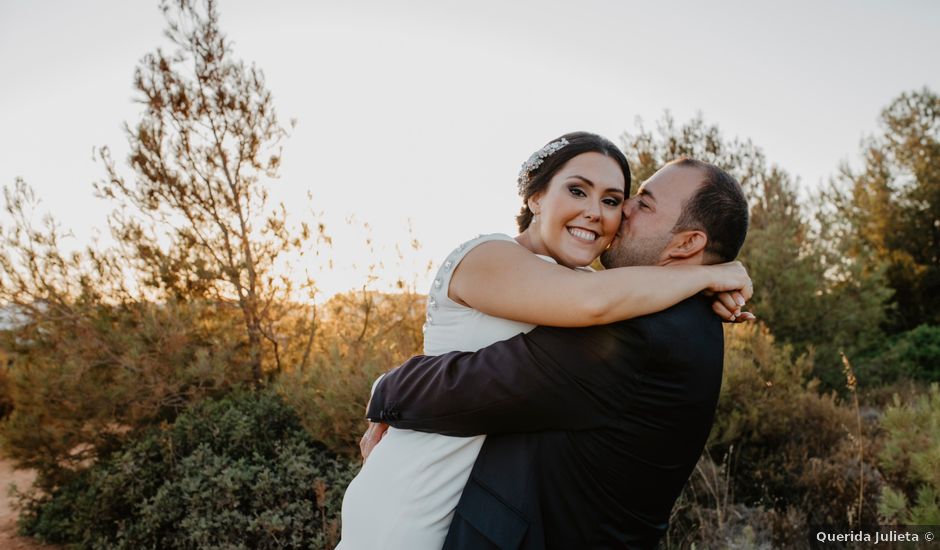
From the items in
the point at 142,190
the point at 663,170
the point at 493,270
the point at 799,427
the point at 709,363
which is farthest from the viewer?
the point at 142,190

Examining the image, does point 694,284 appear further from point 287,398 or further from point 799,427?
point 799,427

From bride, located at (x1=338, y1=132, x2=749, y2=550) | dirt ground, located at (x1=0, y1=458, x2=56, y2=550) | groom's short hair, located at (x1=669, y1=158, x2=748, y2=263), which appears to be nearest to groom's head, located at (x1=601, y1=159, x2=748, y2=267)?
groom's short hair, located at (x1=669, y1=158, x2=748, y2=263)

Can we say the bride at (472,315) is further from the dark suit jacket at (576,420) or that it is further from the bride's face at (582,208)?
the bride's face at (582,208)

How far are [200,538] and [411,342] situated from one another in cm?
261

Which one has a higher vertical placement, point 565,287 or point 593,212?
point 593,212

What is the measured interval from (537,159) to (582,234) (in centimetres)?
42

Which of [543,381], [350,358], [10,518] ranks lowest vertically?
[10,518]

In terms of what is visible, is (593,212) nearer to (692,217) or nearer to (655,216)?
(655,216)

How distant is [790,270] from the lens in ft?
38.1

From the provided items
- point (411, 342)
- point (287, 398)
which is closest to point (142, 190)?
point (287, 398)

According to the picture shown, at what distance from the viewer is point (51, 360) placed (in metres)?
6.88

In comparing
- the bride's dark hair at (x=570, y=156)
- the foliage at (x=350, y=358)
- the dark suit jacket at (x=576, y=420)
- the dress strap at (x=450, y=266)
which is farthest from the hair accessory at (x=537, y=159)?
the foliage at (x=350, y=358)

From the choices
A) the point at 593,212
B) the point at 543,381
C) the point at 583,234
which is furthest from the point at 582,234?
the point at 543,381

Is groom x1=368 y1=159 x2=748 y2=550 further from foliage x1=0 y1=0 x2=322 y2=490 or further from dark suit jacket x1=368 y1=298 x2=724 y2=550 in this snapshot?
foliage x1=0 y1=0 x2=322 y2=490
